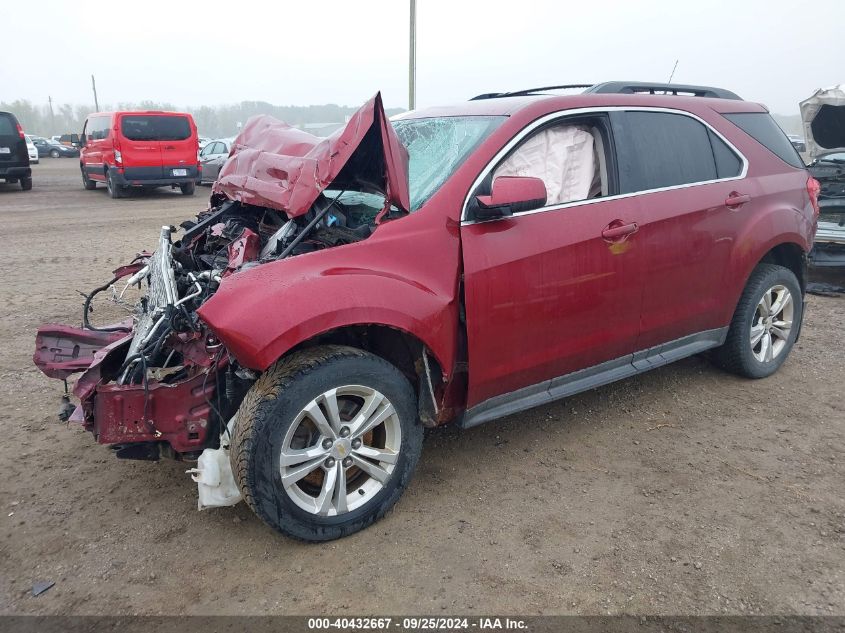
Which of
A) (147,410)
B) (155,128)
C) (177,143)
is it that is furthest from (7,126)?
(147,410)

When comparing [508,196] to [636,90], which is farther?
[636,90]

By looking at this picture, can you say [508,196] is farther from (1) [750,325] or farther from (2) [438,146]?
(1) [750,325]

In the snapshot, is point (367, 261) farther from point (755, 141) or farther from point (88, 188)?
point (88, 188)

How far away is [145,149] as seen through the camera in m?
14.4

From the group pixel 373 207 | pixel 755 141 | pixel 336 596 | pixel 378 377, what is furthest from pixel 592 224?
pixel 336 596

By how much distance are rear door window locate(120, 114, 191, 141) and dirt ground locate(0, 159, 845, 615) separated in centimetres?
1146

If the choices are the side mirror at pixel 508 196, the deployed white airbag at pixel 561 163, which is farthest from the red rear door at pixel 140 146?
the side mirror at pixel 508 196

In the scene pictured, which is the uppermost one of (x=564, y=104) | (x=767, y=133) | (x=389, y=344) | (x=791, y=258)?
(x=564, y=104)

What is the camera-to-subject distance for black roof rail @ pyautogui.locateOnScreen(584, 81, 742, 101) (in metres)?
3.76

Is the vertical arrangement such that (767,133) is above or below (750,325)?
above

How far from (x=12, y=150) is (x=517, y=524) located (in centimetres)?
1661

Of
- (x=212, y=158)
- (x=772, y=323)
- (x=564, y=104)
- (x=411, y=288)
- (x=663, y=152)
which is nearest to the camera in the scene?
(x=411, y=288)

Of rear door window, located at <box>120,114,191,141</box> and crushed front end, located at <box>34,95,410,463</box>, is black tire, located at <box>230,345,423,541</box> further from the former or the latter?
rear door window, located at <box>120,114,191,141</box>

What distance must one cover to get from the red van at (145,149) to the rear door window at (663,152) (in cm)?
1341
